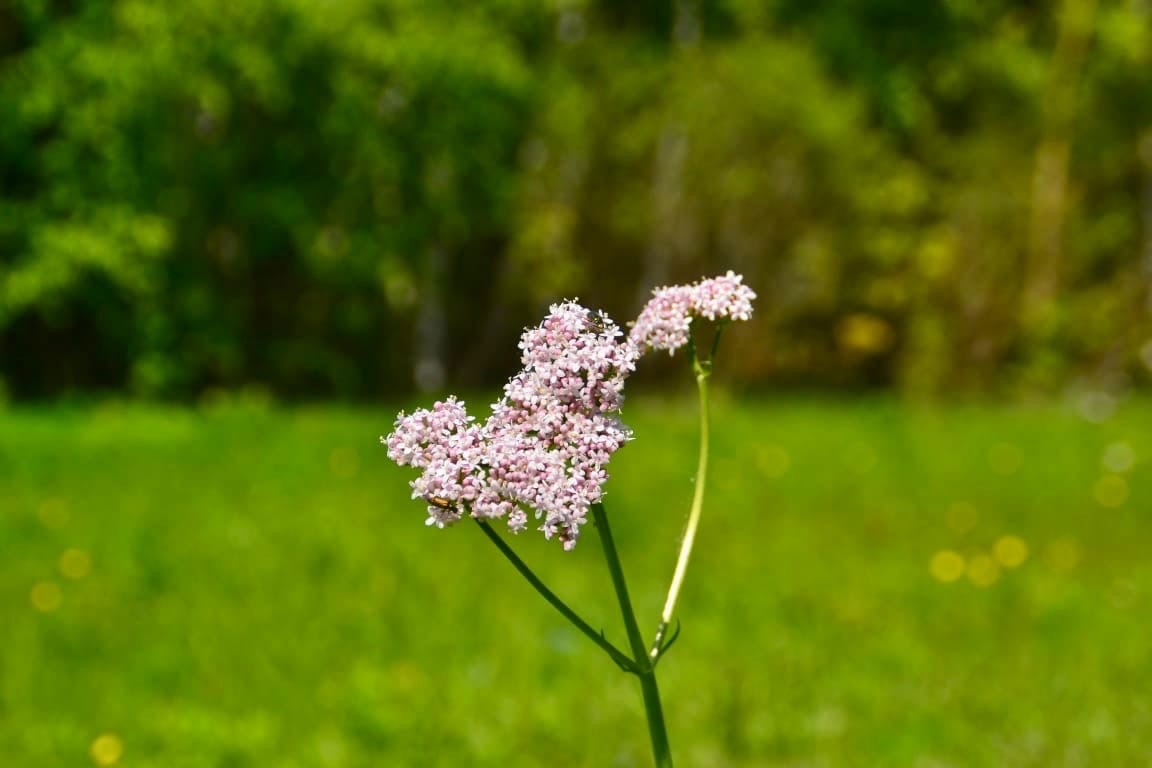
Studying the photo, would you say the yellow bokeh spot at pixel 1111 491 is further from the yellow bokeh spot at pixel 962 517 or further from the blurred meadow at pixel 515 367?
the yellow bokeh spot at pixel 962 517

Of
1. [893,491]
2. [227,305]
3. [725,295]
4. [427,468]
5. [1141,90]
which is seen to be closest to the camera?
[427,468]

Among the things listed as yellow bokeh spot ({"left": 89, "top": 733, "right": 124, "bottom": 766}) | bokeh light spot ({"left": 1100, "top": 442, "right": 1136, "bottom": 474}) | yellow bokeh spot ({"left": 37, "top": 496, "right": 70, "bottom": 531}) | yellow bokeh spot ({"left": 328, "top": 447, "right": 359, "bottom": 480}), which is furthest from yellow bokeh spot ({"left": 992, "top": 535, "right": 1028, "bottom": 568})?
yellow bokeh spot ({"left": 37, "top": 496, "right": 70, "bottom": 531})

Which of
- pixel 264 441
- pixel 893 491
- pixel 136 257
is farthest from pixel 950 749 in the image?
pixel 136 257

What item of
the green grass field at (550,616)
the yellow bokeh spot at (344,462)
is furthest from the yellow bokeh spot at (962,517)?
the yellow bokeh spot at (344,462)

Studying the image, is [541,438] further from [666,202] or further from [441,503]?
[666,202]

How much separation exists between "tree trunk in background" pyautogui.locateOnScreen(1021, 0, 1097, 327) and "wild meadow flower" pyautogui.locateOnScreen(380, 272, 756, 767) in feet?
46.8

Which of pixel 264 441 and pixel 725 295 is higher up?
pixel 264 441

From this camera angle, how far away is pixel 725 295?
1.20 metres

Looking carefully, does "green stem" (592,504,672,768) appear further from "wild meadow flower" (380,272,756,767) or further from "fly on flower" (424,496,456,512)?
"fly on flower" (424,496,456,512)

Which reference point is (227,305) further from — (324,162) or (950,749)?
(950,749)

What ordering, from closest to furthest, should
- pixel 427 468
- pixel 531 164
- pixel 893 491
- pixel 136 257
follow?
pixel 427 468
pixel 893 491
pixel 136 257
pixel 531 164

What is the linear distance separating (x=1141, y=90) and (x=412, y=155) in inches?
364

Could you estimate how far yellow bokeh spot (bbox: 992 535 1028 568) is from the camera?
576 cm

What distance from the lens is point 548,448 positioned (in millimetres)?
1088
